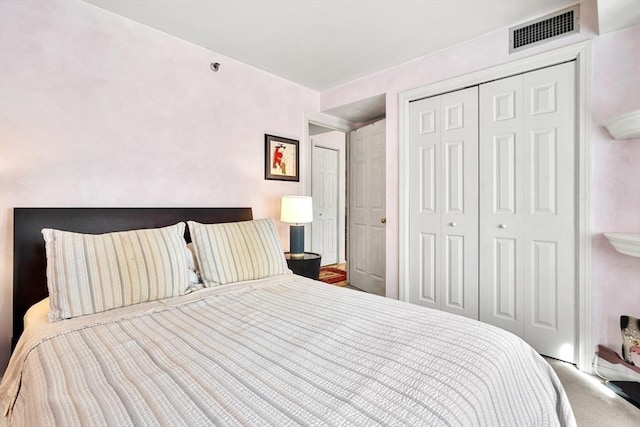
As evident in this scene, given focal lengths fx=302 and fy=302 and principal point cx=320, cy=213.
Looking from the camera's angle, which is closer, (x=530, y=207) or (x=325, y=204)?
(x=530, y=207)

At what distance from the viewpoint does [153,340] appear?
1.18m

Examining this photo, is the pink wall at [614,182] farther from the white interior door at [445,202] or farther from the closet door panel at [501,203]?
the white interior door at [445,202]

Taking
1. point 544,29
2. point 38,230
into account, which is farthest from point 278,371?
point 544,29

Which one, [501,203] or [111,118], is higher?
[111,118]

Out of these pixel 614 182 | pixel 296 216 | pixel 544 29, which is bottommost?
pixel 296 216

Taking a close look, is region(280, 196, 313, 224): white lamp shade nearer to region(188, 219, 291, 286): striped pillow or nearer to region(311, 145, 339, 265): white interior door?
region(188, 219, 291, 286): striped pillow

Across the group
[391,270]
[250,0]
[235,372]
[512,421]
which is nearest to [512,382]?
[512,421]

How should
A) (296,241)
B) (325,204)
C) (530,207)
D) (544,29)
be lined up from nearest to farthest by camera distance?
(544,29)
(530,207)
(296,241)
(325,204)

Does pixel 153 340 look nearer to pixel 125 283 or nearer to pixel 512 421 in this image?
pixel 125 283

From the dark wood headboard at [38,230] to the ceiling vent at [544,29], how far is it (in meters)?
3.11

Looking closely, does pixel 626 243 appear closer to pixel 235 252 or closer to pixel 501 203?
pixel 501 203

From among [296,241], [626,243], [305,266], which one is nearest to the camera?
[626,243]

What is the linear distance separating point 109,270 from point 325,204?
400cm

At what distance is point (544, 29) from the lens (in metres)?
2.19
